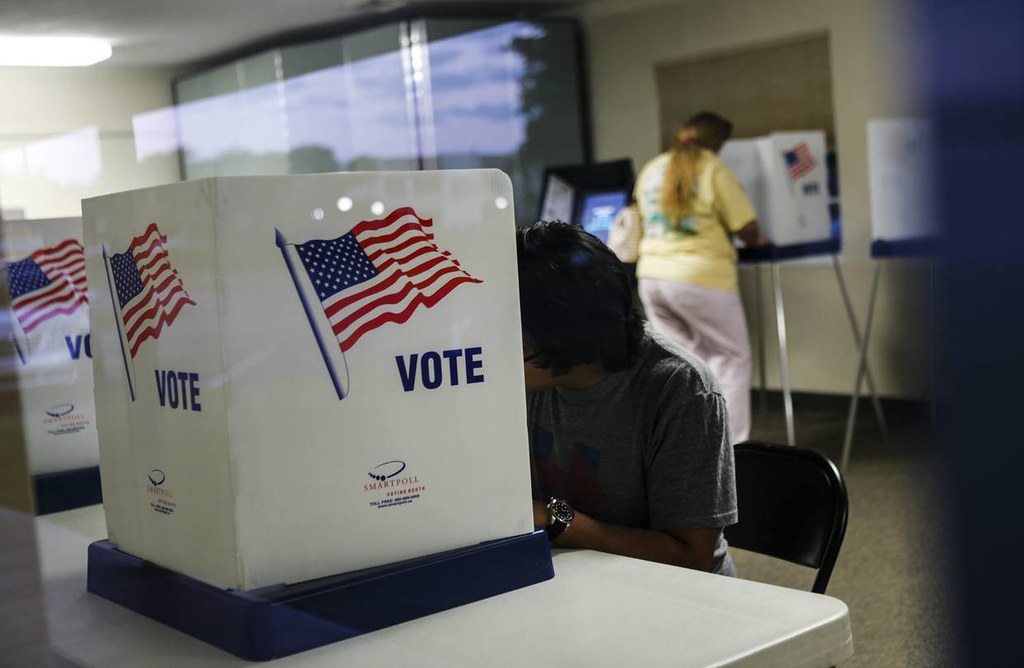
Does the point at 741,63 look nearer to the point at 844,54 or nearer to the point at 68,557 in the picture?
the point at 844,54

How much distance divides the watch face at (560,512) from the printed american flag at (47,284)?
515 mm

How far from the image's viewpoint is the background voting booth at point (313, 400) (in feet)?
2.78

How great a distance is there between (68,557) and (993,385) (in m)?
0.87

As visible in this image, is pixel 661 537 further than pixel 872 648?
No

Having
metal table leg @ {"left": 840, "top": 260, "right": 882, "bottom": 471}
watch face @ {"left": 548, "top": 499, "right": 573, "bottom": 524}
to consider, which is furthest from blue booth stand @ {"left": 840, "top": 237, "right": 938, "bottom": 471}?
watch face @ {"left": 548, "top": 499, "right": 573, "bottom": 524}

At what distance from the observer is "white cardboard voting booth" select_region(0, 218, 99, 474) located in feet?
3.49

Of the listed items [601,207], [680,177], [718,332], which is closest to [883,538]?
[718,332]

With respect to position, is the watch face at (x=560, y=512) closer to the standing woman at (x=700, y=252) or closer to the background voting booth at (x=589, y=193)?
the background voting booth at (x=589, y=193)

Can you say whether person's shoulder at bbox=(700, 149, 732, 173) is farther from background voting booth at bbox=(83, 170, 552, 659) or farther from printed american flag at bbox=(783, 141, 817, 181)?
background voting booth at bbox=(83, 170, 552, 659)

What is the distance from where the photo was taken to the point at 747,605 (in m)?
0.91

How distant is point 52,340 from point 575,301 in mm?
640

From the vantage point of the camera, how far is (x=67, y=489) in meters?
1.17

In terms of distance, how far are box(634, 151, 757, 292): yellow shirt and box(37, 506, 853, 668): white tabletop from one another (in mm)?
1180

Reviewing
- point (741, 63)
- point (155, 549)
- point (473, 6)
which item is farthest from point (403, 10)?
point (741, 63)
